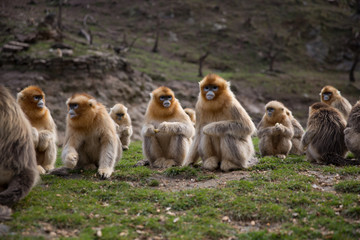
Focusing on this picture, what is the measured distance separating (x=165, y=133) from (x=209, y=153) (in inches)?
46.5

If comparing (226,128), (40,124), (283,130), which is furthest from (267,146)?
(40,124)

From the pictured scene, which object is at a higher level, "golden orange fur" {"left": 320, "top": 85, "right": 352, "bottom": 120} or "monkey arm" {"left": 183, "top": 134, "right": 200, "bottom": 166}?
"golden orange fur" {"left": 320, "top": 85, "right": 352, "bottom": 120}

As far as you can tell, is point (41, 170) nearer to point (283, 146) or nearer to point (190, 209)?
point (190, 209)

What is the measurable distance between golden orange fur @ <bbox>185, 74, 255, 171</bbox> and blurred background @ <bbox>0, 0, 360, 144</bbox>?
39.2ft

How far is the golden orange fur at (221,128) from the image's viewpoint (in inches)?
306

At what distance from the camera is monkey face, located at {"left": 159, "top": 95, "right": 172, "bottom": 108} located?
28.0 feet

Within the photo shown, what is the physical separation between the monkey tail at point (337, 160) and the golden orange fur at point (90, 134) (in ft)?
16.7

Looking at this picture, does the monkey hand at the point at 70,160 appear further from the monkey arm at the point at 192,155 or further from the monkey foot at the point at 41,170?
the monkey arm at the point at 192,155

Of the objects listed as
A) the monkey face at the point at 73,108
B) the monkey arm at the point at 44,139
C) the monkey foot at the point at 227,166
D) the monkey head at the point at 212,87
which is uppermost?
the monkey head at the point at 212,87

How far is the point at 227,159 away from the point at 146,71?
770 inches

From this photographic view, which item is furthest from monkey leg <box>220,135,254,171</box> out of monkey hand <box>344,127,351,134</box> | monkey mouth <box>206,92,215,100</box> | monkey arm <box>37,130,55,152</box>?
monkey arm <box>37,130,55,152</box>

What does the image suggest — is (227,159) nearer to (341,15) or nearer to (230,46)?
(230,46)

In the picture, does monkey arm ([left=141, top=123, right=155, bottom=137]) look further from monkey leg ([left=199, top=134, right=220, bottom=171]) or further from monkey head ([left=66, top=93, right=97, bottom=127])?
monkey head ([left=66, top=93, right=97, bottom=127])

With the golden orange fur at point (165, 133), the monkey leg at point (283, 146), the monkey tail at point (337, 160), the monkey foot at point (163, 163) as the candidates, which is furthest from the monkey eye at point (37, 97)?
the monkey tail at point (337, 160)
